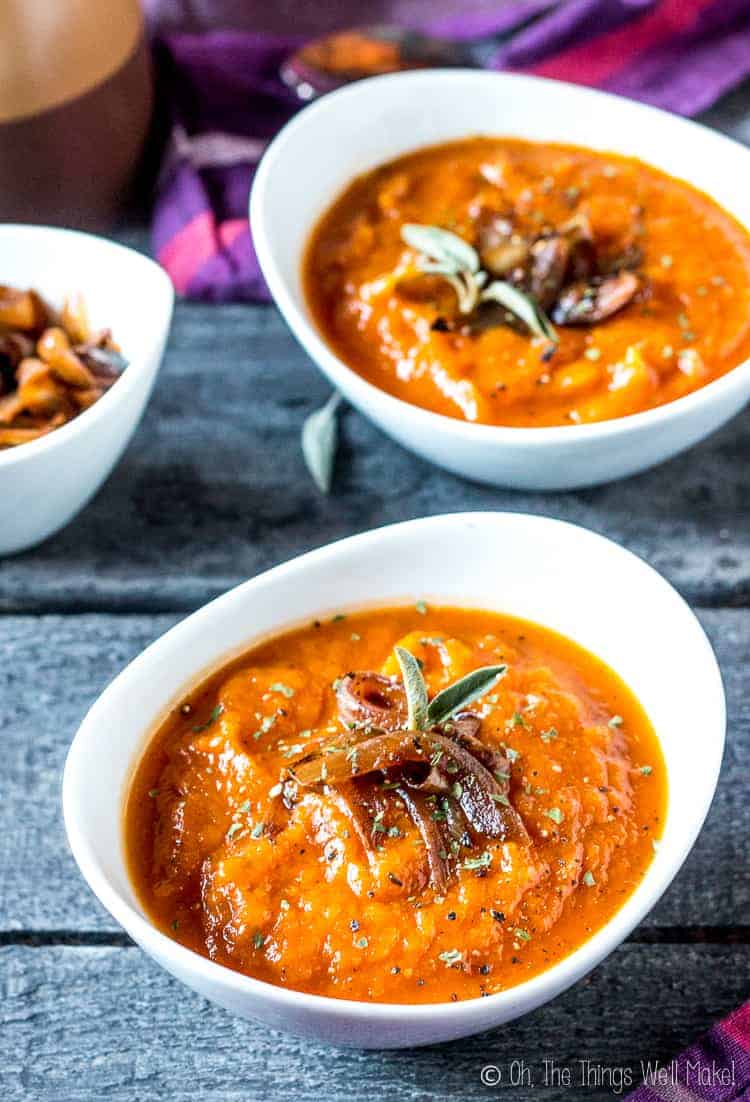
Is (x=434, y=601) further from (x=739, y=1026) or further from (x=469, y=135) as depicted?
(x=469, y=135)

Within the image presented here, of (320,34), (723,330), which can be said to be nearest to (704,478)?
(723,330)

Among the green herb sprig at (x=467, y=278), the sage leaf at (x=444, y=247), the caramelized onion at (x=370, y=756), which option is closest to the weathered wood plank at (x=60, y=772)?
the caramelized onion at (x=370, y=756)

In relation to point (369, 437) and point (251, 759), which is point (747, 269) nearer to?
point (369, 437)

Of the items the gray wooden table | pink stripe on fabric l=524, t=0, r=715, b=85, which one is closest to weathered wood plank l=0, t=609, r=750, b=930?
the gray wooden table

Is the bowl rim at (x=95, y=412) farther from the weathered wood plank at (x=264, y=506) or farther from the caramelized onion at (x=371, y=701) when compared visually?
the caramelized onion at (x=371, y=701)

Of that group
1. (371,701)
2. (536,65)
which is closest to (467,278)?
(371,701)
